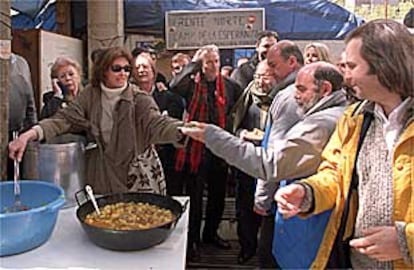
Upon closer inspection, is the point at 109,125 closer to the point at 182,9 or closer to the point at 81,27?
the point at 182,9

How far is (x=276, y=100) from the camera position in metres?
1.67

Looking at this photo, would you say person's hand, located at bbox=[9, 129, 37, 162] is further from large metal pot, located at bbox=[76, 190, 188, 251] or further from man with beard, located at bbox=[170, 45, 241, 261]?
man with beard, located at bbox=[170, 45, 241, 261]

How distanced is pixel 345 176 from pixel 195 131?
50 centimetres

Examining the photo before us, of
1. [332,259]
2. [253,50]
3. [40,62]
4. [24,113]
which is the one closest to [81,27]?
[40,62]

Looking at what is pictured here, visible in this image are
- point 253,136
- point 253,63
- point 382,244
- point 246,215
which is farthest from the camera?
point 253,63

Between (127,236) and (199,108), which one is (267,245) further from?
(199,108)

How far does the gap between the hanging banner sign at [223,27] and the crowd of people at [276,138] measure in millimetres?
604

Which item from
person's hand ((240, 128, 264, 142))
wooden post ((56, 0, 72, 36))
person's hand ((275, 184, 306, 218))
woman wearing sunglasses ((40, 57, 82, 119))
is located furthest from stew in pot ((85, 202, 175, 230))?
wooden post ((56, 0, 72, 36))

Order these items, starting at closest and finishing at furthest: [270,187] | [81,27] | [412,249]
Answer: [412,249] < [270,187] < [81,27]

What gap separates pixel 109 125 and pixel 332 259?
88 centimetres

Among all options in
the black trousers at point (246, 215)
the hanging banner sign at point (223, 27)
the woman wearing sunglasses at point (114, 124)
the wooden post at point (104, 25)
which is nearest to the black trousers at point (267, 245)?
the woman wearing sunglasses at point (114, 124)

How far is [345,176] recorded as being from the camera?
102cm

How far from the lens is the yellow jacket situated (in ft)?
2.99

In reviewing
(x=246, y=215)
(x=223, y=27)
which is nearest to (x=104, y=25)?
(x=223, y=27)
